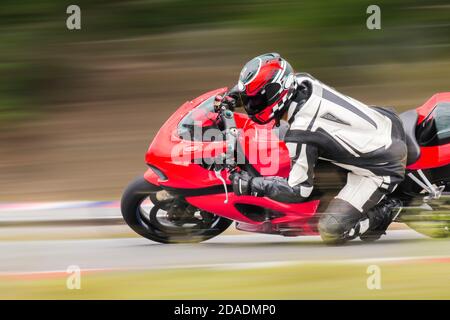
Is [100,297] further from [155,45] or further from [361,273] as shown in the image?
[155,45]

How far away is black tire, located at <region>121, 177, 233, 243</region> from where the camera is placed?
571 cm

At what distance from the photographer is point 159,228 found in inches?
230

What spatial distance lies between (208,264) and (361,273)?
1.04 meters

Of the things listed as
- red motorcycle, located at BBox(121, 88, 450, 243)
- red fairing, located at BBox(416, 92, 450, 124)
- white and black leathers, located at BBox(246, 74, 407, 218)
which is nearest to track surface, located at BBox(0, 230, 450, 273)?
red motorcycle, located at BBox(121, 88, 450, 243)

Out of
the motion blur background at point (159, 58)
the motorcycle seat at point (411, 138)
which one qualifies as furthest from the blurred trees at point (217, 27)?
the motorcycle seat at point (411, 138)

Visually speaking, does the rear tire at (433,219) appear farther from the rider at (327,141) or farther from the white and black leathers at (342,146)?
the white and black leathers at (342,146)

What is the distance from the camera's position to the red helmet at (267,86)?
205 inches

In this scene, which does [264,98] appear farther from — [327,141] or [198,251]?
[198,251]

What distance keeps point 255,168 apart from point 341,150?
62 centimetres

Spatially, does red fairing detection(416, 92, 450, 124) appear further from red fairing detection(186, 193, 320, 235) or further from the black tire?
the black tire

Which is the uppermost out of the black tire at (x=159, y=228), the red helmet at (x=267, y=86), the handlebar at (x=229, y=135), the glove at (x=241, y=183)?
the red helmet at (x=267, y=86)

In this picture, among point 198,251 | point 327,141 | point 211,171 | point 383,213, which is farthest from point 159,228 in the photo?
point 383,213

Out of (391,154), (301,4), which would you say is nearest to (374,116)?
(391,154)

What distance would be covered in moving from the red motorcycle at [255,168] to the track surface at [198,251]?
0.60ft
